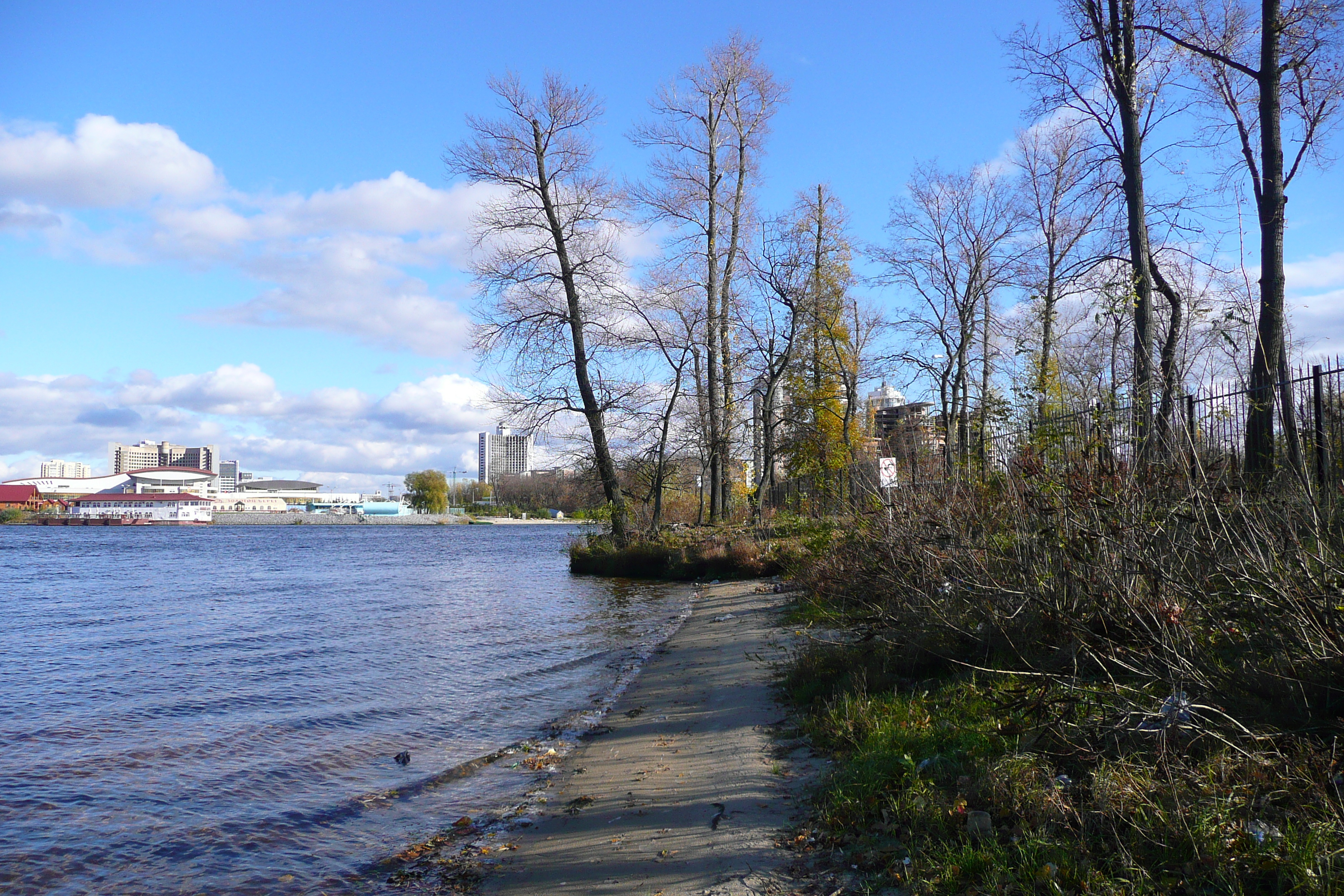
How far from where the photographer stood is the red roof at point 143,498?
11806cm

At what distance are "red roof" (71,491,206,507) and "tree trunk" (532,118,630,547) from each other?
111539 millimetres

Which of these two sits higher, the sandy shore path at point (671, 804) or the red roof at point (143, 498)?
the red roof at point (143, 498)

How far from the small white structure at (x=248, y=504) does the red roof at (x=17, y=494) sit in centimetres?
2358

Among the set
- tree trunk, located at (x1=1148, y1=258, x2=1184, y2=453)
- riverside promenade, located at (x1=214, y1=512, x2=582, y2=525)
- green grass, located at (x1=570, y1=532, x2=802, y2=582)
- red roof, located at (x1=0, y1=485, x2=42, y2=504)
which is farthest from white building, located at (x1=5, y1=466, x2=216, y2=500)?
tree trunk, located at (x1=1148, y1=258, x2=1184, y2=453)

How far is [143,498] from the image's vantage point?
12131cm

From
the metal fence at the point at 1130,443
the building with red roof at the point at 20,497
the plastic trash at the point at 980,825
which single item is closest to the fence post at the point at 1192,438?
the metal fence at the point at 1130,443

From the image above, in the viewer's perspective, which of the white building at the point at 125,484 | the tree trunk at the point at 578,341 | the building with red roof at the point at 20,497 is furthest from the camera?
the white building at the point at 125,484

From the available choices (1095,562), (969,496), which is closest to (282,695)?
(969,496)

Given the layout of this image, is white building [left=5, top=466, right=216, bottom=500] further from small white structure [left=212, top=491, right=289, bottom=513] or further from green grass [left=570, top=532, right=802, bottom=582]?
green grass [left=570, top=532, right=802, bottom=582]

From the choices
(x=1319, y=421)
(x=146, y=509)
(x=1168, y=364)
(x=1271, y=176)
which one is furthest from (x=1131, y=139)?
(x=146, y=509)

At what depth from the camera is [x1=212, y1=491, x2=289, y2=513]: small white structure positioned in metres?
138

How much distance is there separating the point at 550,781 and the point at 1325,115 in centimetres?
1753

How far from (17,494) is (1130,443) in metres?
155

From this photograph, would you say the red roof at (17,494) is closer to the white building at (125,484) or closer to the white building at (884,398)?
the white building at (125,484)
